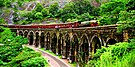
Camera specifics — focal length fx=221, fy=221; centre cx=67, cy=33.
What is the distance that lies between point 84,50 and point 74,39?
424 centimetres

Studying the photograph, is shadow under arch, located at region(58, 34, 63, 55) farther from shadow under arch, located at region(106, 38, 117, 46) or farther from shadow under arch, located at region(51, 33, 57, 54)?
shadow under arch, located at region(106, 38, 117, 46)

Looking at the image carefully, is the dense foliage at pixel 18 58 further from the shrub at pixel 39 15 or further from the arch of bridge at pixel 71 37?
the shrub at pixel 39 15

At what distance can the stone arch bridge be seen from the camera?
80.7 ft

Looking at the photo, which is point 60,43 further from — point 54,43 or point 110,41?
point 110,41

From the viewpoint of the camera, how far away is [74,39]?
35719 millimetres

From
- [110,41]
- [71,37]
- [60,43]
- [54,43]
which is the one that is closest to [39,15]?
[54,43]

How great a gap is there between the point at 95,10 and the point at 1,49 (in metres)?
41.1

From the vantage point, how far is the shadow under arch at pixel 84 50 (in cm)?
3121

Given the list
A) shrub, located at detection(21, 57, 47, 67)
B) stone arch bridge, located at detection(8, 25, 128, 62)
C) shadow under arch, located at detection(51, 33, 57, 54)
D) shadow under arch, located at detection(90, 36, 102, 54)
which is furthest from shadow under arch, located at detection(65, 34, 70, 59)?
shrub, located at detection(21, 57, 47, 67)

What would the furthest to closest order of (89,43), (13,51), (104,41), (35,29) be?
(35,29) < (13,51) < (89,43) < (104,41)

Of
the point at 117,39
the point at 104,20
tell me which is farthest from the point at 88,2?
the point at 117,39

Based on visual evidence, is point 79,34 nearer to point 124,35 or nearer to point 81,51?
point 81,51

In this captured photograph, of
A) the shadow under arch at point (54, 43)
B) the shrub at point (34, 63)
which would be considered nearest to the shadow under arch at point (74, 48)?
the shrub at point (34, 63)

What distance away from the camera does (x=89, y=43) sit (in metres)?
29.1
